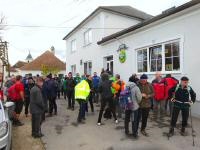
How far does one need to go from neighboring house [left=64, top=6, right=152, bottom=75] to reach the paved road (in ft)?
29.7

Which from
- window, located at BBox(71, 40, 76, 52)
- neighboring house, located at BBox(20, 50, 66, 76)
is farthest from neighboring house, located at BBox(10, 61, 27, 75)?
window, located at BBox(71, 40, 76, 52)

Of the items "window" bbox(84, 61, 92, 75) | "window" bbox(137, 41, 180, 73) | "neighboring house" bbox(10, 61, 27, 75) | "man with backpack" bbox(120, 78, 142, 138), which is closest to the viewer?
"man with backpack" bbox(120, 78, 142, 138)

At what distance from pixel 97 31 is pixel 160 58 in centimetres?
908

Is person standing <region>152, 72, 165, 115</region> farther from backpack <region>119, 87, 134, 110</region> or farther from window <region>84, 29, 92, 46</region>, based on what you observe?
window <region>84, 29, 92, 46</region>

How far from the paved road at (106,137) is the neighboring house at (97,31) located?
356 inches

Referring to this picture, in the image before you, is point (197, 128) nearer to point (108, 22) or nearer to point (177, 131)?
point (177, 131)

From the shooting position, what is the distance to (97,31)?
2080 centimetres

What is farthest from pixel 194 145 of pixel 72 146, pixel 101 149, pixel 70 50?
pixel 70 50

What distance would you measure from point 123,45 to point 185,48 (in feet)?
17.7

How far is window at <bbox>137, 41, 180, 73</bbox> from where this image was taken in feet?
37.9

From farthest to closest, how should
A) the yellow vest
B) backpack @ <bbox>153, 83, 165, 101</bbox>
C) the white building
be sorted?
1. the white building
2. backpack @ <bbox>153, 83, 165, 101</bbox>
3. the yellow vest

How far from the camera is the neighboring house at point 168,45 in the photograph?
10.2 meters

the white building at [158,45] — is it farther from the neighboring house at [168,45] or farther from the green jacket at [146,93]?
the green jacket at [146,93]

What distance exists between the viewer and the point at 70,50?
29.3 meters
